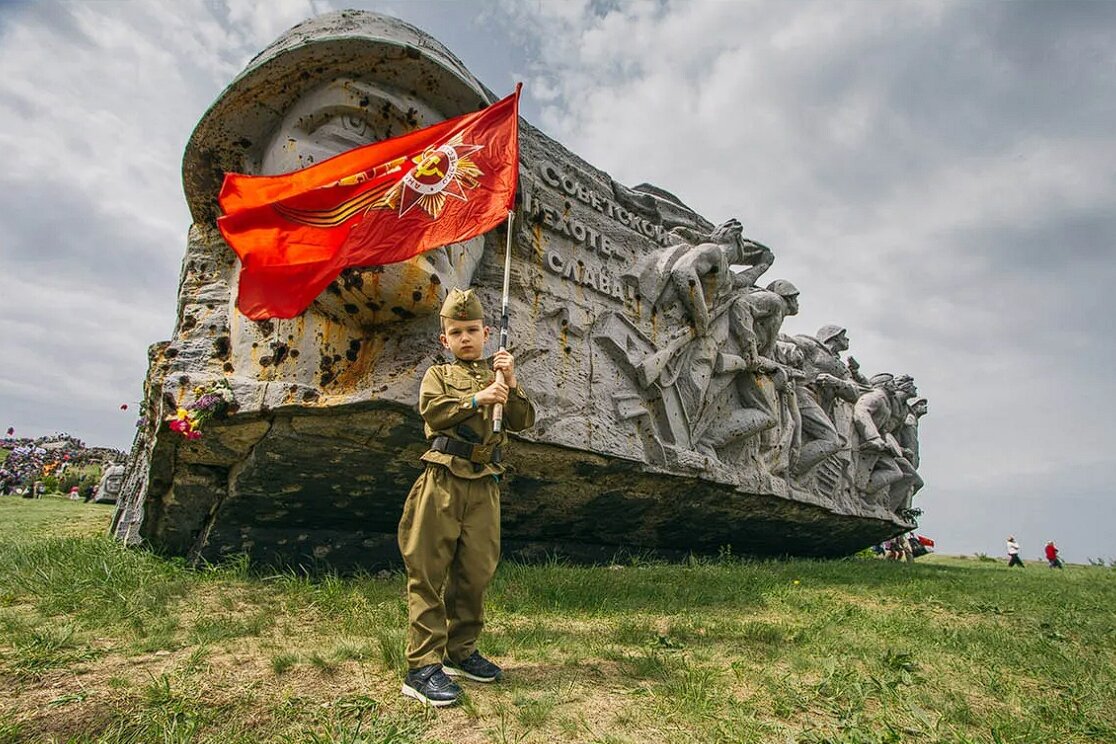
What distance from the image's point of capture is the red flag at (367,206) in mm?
3605

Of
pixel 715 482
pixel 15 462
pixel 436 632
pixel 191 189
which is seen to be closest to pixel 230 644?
pixel 436 632

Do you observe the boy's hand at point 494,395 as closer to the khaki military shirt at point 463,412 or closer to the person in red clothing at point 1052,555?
the khaki military shirt at point 463,412

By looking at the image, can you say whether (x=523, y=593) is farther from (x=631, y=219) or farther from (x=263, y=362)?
(x=631, y=219)

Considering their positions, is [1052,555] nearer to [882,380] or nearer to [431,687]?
[882,380]

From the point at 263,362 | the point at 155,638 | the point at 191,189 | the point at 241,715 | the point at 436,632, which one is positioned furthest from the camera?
the point at 191,189

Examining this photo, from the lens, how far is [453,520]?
8.41 feet

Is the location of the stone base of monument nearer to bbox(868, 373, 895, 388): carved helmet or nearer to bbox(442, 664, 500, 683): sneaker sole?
bbox(442, 664, 500, 683): sneaker sole

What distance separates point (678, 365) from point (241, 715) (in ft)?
16.0

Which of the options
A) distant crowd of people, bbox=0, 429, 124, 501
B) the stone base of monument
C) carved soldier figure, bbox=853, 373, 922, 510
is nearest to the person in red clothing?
carved soldier figure, bbox=853, 373, 922, 510

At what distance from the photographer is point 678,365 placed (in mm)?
6203

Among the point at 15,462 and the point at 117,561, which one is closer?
the point at 117,561

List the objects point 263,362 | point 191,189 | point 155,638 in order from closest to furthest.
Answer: point 155,638 → point 263,362 → point 191,189

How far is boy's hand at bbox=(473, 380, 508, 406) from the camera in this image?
100 inches

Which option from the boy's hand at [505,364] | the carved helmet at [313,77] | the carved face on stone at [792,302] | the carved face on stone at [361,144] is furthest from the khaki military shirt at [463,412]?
the carved face on stone at [792,302]
